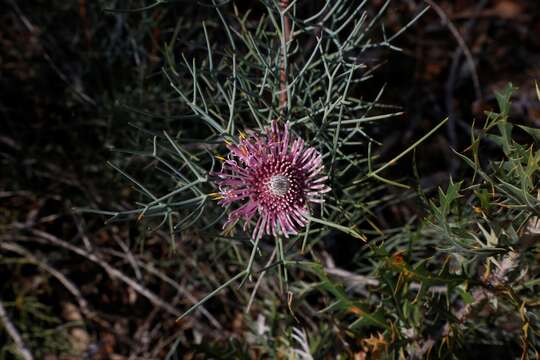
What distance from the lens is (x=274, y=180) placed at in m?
0.85

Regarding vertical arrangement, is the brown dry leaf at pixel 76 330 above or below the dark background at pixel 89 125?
below

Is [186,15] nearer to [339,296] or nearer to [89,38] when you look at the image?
[89,38]

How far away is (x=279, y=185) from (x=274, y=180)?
0.01 metres

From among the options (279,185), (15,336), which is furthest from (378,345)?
(15,336)

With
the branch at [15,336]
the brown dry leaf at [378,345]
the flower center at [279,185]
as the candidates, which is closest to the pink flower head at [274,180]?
the flower center at [279,185]

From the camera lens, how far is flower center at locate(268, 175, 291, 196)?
0.85m

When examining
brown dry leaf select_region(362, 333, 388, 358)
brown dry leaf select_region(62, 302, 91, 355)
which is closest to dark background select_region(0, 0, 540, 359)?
brown dry leaf select_region(62, 302, 91, 355)

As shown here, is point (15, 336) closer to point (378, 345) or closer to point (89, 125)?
point (89, 125)

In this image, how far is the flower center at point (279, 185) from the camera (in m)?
0.85

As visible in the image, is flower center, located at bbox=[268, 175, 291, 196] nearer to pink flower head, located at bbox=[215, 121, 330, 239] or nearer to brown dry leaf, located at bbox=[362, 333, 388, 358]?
pink flower head, located at bbox=[215, 121, 330, 239]

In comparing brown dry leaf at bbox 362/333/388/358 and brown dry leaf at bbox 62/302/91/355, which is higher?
brown dry leaf at bbox 362/333/388/358

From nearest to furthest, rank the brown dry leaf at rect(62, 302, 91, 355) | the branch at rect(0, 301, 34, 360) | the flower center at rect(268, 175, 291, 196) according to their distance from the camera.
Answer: the flower center at rect(268, 175, 291, 196)
the branch at rect(0, 301, 34, 360)
the brown dry leaf at rect(62, 302, 91, 355)

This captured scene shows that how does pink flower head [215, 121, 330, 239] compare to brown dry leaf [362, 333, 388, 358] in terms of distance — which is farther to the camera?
brown dry leaf [362, 333, 388, 358]

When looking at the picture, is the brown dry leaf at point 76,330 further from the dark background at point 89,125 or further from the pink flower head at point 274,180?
the pink flower head at point 274,180
